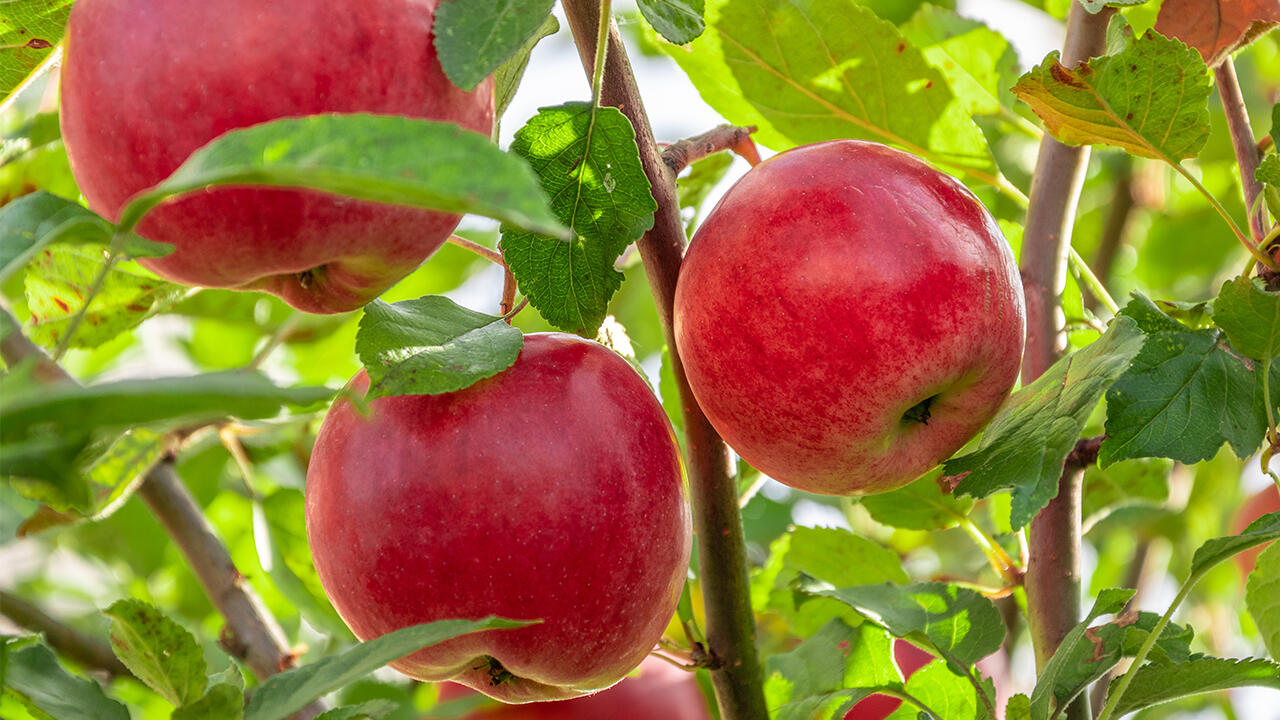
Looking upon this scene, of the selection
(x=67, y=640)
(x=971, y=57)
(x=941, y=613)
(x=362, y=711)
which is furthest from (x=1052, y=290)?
(x=67, y=640)

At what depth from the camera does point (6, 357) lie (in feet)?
3.31

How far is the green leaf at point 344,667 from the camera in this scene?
57cm

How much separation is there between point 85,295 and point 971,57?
0.98m

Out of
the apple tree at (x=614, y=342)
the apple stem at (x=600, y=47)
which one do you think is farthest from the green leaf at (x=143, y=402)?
the apple stem at (x=600, y=47)

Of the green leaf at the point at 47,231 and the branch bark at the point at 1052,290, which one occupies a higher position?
the green leaf at the point at 47,231

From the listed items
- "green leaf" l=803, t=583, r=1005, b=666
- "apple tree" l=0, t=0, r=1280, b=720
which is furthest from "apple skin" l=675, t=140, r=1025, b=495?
"green leaf" l=803, t=583, r=1005, b=666

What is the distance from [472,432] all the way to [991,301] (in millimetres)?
362

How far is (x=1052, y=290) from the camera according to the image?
3.40 ft

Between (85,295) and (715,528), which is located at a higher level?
(85,295)

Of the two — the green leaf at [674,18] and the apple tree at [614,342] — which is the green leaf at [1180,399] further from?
the green leaf at [674,18]

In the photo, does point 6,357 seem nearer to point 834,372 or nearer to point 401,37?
point 401,37

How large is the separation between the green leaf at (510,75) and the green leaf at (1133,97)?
34 centimetres

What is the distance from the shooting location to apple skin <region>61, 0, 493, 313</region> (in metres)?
0.64

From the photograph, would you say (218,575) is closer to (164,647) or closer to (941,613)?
(164,647)
